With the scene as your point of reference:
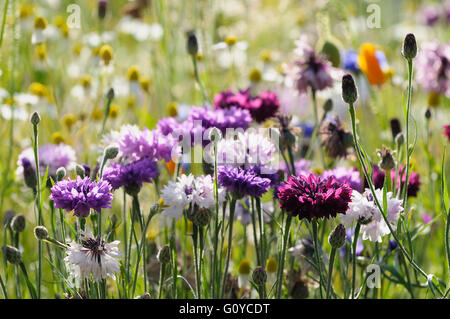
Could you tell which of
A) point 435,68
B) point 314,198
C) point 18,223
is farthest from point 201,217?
point 435,68

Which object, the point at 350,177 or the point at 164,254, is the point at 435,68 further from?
the point at 164,254

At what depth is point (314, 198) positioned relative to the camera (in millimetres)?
717

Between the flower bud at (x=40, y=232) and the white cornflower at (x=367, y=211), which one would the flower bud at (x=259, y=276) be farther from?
the flower bud at (x=40, y=232)

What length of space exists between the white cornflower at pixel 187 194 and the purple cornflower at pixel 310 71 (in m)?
0.40

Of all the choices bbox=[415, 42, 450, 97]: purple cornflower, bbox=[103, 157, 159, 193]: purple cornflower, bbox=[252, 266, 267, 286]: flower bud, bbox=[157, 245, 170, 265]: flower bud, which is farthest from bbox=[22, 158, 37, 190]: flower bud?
bbox=[415, 42, 450, 97]: purple cornflower

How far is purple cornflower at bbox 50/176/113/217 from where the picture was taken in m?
0.71

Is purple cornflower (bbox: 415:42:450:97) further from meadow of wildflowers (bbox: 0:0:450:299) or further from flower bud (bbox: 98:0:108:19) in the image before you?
flower bud (bbox: 98:0:108:19)

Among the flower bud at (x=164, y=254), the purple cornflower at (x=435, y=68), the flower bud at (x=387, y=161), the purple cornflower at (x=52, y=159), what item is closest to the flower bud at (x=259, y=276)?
the flower bud at (x=164, y=254)

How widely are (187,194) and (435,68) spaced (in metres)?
0.82

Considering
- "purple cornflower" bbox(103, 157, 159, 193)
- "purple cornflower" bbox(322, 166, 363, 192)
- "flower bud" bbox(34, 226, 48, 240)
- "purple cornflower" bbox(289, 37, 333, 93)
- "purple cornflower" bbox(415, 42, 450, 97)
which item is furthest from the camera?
"purple cornflower" bbox(415, 42, 450, 97)

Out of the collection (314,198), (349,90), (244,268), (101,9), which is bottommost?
(244,268)

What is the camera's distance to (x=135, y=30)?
6.13ft

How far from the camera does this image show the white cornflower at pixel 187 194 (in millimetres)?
774
